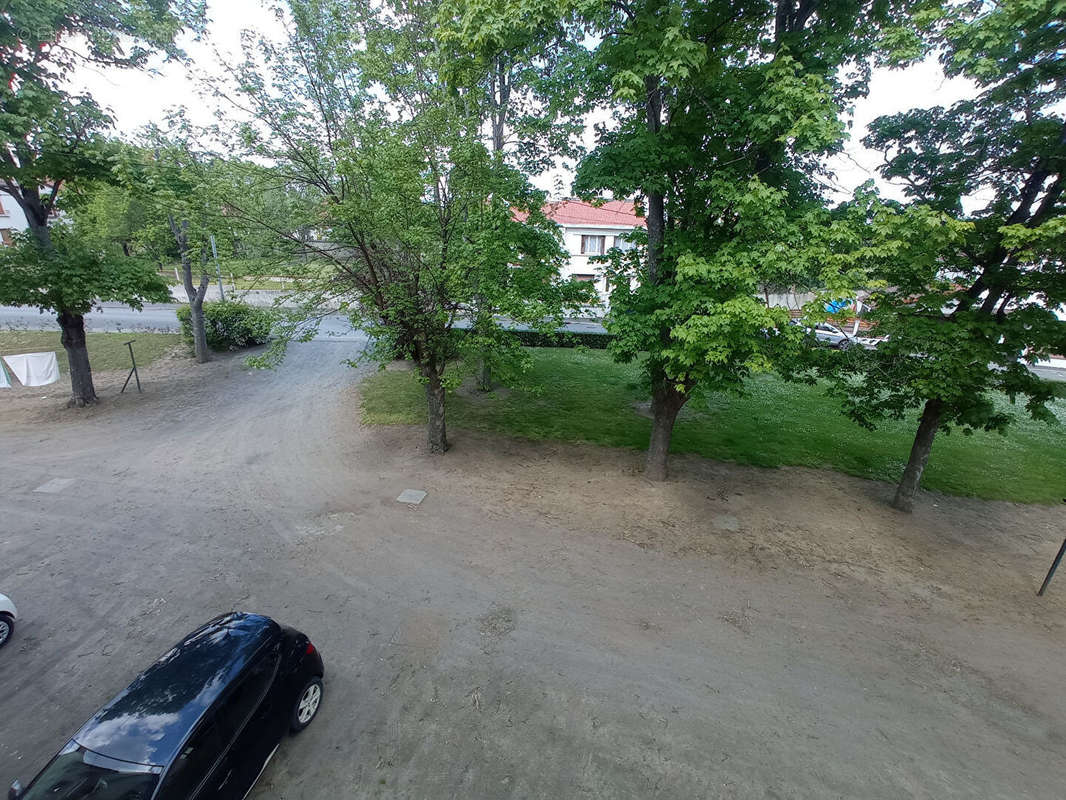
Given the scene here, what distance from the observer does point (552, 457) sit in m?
12.5

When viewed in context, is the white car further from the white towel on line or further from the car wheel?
the white towel on line

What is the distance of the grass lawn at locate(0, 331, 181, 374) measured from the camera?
19.4m

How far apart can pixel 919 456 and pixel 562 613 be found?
349 inches

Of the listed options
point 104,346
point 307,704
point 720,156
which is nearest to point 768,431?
point 720,156

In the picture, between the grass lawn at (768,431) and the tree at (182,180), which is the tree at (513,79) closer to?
the grass lawn at (768,431)

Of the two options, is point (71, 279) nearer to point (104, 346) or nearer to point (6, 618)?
point (6, 618)

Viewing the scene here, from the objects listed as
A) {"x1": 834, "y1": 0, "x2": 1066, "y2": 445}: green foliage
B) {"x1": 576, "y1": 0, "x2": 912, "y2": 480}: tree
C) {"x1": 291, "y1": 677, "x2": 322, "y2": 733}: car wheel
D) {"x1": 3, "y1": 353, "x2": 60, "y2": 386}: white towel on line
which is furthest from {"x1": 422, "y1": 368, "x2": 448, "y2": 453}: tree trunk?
{"x1": 3, "y1": 353, "x2": 60, "y2": 386}: white towel on line

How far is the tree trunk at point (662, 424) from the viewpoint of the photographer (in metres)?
10.6

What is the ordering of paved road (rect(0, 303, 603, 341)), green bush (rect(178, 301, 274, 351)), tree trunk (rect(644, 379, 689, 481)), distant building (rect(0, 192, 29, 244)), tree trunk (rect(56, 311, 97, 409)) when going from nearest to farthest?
tree trunk (rect(644, 379, 689, 481))
tree trunk (rect(56, 311, 97, 409))
green bush (rect(178, 301, 274, 351))
paved road (rect(0, 303, 603, 341))
distant building (rect(0, 192, 29, 244))

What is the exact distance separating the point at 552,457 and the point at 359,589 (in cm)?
625

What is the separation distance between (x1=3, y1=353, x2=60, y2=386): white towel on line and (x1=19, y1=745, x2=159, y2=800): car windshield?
59.6ft

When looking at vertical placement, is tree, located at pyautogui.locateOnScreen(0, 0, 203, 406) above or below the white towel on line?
above

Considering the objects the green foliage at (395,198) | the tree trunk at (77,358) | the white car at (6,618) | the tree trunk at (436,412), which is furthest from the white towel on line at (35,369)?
the tree trunk at (436,412)

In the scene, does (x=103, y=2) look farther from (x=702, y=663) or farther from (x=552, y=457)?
(x=702, y=663)
